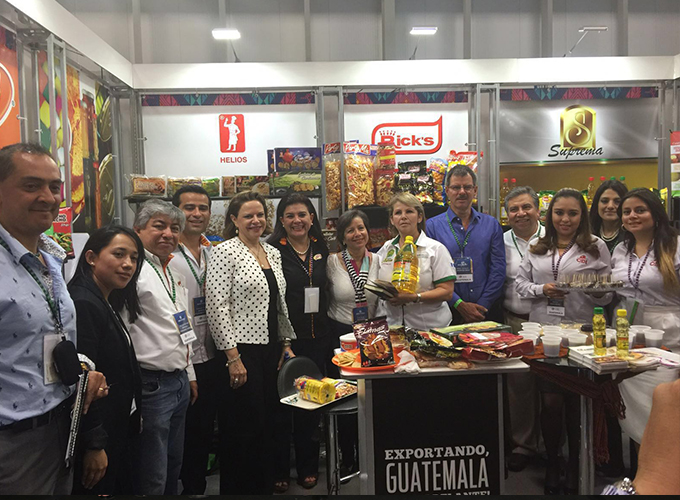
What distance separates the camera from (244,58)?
21.8 ft

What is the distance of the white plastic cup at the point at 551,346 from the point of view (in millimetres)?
2662

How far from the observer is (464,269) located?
3.76 meters

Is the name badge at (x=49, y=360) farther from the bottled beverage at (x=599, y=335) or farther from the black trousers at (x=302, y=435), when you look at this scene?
the bottled beverage at (x=599, y=335)

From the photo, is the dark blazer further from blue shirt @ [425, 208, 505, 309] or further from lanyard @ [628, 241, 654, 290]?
lanyard @ [628, 241, 654, 290]

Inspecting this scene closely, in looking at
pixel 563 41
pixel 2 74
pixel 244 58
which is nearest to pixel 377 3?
pixel 244 58

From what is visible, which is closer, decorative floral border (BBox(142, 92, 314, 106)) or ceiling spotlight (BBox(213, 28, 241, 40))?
ceiling spotlight (BBox(213, 28, 241, 40))

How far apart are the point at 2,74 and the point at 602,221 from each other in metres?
4.23

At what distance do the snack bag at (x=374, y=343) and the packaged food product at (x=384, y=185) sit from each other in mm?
2409

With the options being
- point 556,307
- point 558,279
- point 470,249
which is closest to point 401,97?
point 470,249

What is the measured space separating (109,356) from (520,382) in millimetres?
2617

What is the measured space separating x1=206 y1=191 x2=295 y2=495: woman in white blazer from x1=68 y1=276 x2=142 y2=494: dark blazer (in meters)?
0.88

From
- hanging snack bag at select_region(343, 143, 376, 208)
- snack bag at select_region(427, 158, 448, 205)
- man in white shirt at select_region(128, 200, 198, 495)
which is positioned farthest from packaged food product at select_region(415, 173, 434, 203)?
man in white shirt at select_region(128, 200, 198, 495)

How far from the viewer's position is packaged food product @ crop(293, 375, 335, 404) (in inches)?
105

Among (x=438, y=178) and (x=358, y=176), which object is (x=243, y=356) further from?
(x=438, y=178)
